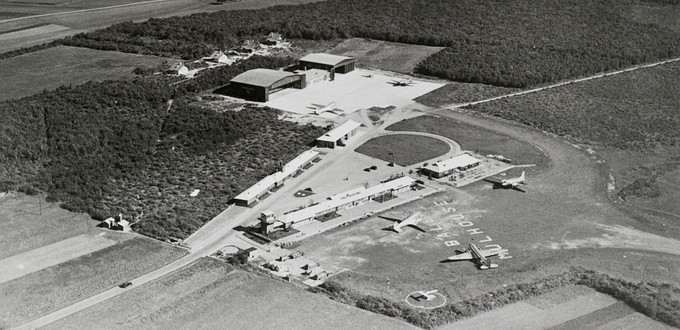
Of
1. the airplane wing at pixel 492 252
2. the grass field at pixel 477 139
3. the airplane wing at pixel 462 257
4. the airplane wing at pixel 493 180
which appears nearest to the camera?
the airplane wing at pixel 462 257

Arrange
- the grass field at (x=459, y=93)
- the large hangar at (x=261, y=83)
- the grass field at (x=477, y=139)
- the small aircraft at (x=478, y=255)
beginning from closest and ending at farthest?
the small aircraft at (x=478, y=255) → the grass field at (x=477, y=139) → the large hangar at (x=261, y=83) → the grass field at (x=459, y=93)

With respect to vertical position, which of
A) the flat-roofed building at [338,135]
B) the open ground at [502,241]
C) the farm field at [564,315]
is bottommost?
the farm field at [564,315]

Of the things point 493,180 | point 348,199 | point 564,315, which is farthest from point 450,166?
point 564,315

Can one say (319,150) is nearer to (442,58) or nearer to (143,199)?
(143,199)

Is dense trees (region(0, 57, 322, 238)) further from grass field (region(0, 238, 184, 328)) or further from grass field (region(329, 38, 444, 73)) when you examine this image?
grass field (region(329, 38, 444, 73))

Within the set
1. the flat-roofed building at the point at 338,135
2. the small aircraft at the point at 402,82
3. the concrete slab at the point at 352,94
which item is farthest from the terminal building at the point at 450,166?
the small aircraft at the point at 402,82

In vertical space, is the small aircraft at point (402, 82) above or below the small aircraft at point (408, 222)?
above

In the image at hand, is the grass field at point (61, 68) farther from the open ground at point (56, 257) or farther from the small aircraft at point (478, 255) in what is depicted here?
the small aircraft at point (478, 255)
